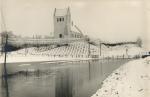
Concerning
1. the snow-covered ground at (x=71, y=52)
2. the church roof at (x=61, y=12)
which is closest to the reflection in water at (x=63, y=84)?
the snow-covered ground at (x=71, y=52)

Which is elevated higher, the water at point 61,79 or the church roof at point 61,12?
the church roof at point 61,12

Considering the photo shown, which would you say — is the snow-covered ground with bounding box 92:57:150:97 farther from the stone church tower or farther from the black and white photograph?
the stone church tower

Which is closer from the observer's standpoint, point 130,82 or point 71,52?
point 130,82

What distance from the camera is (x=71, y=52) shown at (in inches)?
117

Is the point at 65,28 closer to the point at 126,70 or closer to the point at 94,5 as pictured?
the point at 94,5

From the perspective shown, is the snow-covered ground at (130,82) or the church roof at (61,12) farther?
the church roof at (61,12)

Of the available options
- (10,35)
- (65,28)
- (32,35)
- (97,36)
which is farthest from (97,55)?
(10,35)

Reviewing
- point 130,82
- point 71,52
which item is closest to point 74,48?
point 71,52

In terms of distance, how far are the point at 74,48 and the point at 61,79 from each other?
0.90ft

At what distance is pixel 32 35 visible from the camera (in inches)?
117

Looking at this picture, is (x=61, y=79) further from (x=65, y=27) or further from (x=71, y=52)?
(x=65, y=27)

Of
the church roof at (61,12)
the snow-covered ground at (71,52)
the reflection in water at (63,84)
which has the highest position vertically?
the church roof at (61,12)

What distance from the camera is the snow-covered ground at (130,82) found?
9.32 ft

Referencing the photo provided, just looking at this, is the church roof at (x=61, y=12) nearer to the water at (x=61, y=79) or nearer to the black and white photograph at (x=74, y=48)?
the black and white photograph at (x=74, y=48)
